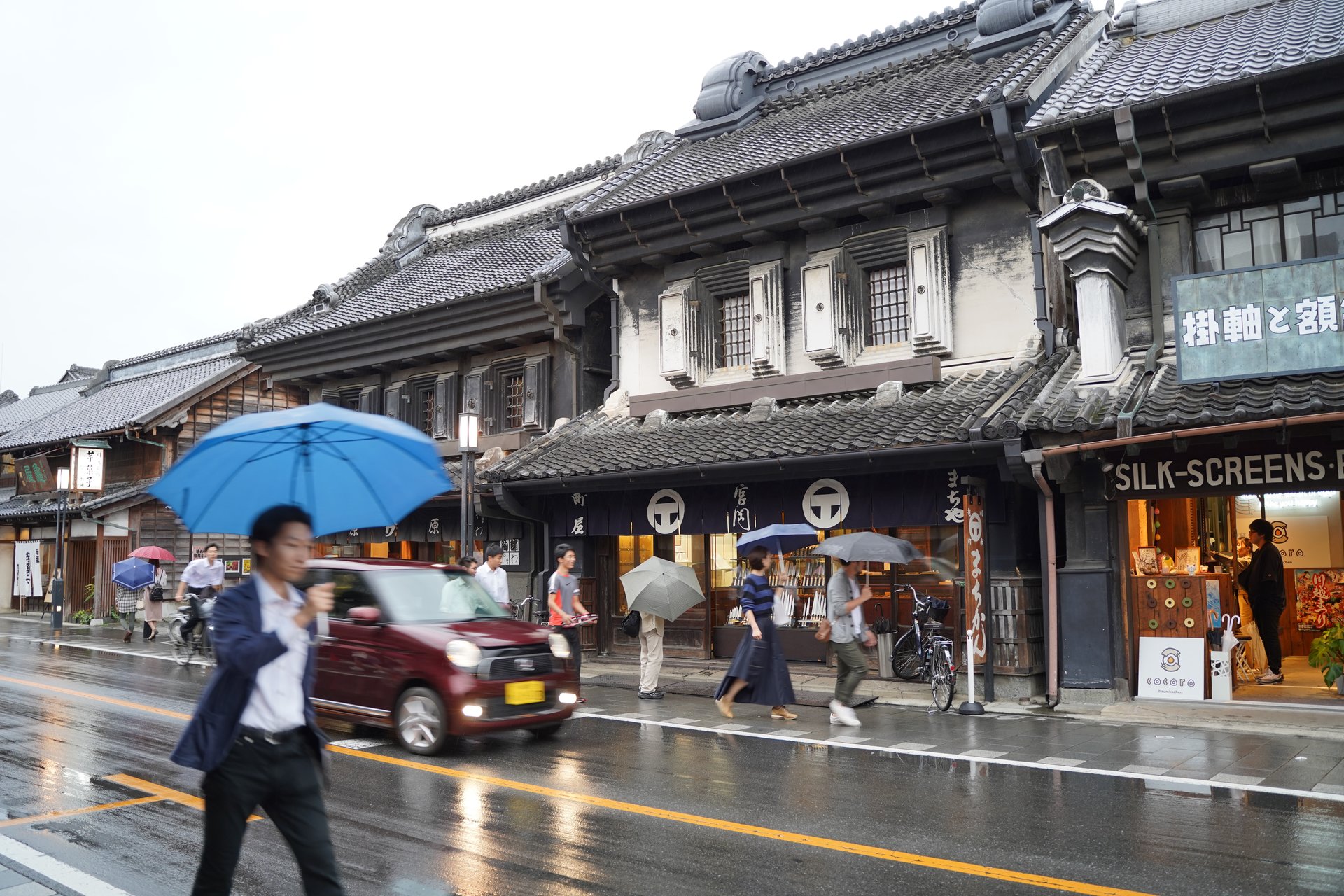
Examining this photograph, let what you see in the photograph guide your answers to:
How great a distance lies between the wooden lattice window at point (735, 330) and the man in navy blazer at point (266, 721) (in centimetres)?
1379

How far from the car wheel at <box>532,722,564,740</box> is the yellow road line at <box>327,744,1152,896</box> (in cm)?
168

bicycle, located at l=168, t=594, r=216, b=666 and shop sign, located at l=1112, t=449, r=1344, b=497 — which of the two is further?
bicycle, located at l=168, t=594, r=216, b=666

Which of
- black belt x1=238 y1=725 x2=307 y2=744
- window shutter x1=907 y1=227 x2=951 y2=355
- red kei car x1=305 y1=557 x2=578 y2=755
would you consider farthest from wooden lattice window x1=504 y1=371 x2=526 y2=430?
black belt x1=238 y1=725 x2=307 y2=744

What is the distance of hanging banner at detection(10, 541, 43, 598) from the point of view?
106ft

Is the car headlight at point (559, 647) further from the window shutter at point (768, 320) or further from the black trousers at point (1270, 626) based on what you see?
the black trousers at point (1270, 626)

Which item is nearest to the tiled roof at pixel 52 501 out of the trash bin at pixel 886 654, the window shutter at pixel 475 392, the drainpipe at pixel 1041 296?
the window shutter at pixel 475 392

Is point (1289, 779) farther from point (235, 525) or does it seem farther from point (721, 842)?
point (235, 525)

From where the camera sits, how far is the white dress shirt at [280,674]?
172 inches

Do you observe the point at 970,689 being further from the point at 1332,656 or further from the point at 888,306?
the point at 888,306

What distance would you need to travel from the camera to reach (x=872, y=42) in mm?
20453

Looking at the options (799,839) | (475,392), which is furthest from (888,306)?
(799,839)

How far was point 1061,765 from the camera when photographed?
30.5 ft

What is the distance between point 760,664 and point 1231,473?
20.0ft

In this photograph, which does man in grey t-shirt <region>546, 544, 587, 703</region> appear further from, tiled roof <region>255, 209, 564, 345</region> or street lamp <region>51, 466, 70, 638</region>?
street lamp <region>51, 466, 70, 638</region>
